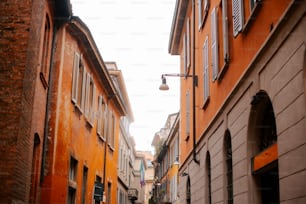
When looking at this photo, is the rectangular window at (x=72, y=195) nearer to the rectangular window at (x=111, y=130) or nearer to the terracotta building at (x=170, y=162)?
the rectangular window at (x=111, y=130)

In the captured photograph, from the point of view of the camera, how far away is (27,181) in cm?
1070

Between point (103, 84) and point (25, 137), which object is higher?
point (103, 84)

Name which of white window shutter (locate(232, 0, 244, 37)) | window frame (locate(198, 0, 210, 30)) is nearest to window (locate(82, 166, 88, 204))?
window frame (locate(198, 0, 210, 30))

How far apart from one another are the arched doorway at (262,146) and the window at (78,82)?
26.4 ft

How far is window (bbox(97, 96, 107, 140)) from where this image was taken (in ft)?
74.8

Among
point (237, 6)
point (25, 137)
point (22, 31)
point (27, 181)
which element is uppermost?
point (237, 6)

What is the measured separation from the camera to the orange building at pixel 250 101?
23.3ft

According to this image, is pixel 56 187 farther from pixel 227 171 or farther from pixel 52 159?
pixel 227 171

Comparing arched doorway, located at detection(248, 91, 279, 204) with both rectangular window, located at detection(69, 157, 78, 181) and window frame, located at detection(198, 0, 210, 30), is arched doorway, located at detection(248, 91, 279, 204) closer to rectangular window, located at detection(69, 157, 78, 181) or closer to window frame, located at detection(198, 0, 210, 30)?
window frame, located at detection(198, 0, 210, 30)

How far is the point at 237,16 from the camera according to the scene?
10.8 m

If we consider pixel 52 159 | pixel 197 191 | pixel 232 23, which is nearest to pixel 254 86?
pixel 232 23

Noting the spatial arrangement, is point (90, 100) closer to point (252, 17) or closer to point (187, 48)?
point (187, 48)

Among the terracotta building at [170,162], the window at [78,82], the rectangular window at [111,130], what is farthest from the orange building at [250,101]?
the terracotta building at [170,162]

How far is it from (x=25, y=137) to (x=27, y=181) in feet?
3.24
